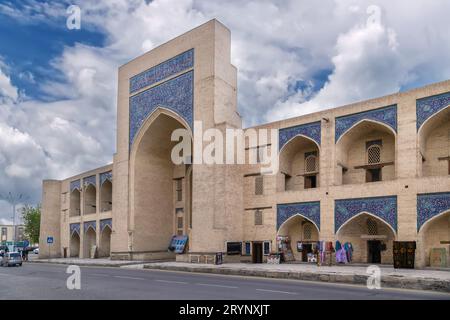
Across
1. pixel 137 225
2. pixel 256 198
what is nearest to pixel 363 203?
pixel 256 198

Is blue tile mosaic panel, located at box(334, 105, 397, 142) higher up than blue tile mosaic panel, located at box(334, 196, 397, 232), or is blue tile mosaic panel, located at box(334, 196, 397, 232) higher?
blue tile mosaic panel, located at box(334, 105, 397, 142)

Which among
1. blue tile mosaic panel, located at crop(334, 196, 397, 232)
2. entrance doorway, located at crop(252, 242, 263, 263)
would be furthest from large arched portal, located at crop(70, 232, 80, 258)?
blue tile mosaic panel, located at crop(334, 196, 397, 232)

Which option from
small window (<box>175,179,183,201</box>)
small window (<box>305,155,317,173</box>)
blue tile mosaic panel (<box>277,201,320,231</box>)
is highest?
small window (<box>305,155,317,173</box>)

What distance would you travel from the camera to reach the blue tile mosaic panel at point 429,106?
18719mm

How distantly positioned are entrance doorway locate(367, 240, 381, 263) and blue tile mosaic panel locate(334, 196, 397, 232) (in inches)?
68.5

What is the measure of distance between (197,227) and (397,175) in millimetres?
10529

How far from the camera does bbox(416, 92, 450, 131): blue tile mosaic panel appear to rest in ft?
61.4

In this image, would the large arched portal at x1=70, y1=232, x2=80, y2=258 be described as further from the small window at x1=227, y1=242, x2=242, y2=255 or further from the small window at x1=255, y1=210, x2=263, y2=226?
the small window at x1=255, y1=210, x2=263, y2=226

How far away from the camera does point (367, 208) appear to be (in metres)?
20.5

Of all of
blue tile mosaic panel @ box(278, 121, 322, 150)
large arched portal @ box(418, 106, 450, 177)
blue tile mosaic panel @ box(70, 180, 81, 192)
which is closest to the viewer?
large arched portal @ box(418, 106, 450, 177)

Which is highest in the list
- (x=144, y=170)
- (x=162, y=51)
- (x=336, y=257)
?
(x=162, y=51)

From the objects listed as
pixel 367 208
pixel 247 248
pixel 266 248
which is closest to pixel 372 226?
pixel 367 208
